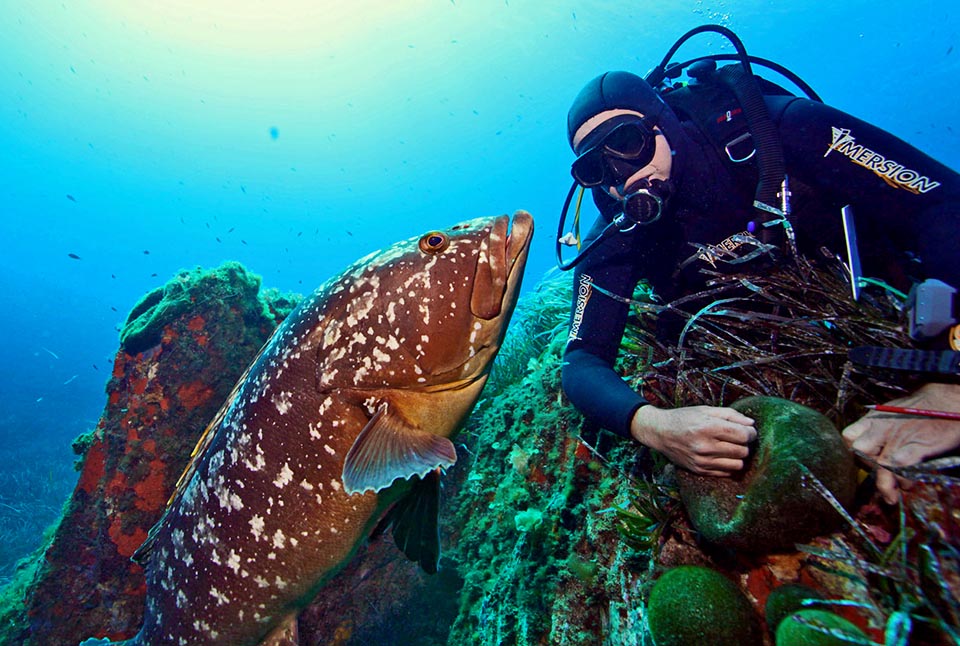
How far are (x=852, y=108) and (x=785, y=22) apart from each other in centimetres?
2061

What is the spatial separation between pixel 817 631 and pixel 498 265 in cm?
186

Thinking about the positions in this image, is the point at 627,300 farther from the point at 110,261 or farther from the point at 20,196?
the point at 20,196

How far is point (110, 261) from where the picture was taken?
116 m

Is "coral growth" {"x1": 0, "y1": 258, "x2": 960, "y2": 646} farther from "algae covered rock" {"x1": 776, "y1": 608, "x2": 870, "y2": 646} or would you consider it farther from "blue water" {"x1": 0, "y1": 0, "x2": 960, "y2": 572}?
"blue water" {"x1": 0, "y1": 0, "x2": 960, "y2": 572}

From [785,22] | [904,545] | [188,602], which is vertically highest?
[785,22]

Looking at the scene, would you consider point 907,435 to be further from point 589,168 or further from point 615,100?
point 615,100

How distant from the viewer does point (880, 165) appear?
8.26 ft

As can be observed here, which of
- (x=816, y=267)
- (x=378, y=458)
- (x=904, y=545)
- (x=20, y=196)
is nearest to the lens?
(x=904, y=545)

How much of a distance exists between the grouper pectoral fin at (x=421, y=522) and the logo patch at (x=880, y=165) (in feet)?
10.7

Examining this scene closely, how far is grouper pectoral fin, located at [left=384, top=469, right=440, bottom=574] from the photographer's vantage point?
2619 millimetres

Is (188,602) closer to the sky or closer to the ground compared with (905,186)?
closer to the ground

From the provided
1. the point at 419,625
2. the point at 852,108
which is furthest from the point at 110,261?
the point at 852,108

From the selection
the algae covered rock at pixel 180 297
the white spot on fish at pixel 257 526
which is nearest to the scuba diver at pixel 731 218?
the white spot on fish at pixel 257 526

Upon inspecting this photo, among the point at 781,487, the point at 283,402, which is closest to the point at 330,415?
the point at 283,402
